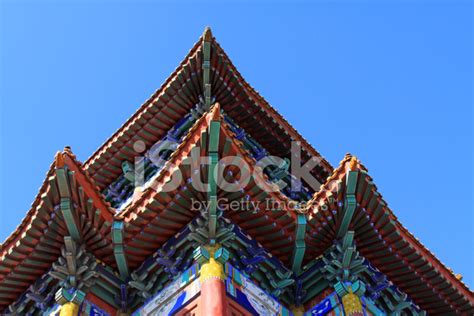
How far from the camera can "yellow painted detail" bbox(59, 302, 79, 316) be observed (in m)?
14.1

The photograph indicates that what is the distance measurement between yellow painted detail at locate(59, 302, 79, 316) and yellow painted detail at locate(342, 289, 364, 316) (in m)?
4.59

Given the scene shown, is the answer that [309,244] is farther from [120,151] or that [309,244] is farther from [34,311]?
[120,151]

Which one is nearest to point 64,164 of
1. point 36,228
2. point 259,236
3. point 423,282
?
point 36,228

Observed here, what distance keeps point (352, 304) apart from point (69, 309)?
483 centimetres

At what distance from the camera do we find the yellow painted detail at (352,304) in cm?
1465

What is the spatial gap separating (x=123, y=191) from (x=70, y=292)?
616cm

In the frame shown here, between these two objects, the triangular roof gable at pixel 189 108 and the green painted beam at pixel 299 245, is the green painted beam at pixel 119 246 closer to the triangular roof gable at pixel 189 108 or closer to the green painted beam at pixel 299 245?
the green painted beam at pixel 299 245

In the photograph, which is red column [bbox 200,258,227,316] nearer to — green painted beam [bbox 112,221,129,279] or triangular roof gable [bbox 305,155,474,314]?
green painted beam [bbox 112,221,129,279]

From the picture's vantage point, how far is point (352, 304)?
48.5 ft

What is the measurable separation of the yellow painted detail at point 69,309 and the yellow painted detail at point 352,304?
15.1 ft

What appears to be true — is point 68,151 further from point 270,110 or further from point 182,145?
point 270,110

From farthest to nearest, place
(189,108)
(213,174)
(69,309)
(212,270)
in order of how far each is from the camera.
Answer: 1. (189,108)
2. (213,174)
3. (69,309)
4. (212,270)

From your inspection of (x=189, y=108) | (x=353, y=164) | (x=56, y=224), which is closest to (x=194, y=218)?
(x=56, y=224)

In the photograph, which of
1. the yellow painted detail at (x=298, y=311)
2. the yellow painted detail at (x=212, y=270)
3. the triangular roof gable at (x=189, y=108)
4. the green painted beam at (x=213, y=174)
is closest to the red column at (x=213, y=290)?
the yellow painted detail at (x=212, y=270)
